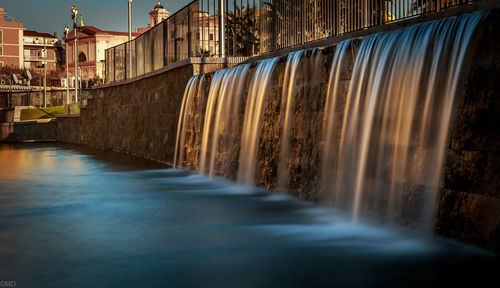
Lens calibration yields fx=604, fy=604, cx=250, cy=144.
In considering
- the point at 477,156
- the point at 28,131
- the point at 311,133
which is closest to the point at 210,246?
the point at 477,156

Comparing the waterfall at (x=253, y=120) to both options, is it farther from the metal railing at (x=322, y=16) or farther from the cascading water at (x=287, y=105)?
the metal railing at (x=322, y=16)

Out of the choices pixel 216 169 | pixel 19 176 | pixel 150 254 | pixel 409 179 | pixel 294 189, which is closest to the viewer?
pixel 150 254

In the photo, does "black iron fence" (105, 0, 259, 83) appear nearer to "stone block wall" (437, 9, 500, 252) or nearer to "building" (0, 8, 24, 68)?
"stone block wall" (437, 9, 500, 252)

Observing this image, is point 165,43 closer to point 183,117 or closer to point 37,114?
point 183,117

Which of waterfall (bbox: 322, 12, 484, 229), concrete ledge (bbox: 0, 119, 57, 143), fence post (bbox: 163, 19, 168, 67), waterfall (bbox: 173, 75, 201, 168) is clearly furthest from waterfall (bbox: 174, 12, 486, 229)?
concrete ledge (bbox: 0, 119, 57, 143)

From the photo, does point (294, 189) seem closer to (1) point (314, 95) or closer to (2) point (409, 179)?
(1) point (314, 95)

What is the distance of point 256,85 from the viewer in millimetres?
10969

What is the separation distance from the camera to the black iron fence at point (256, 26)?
952cm

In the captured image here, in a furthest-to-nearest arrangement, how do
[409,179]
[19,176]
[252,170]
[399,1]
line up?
1. [19,176]
2. [252,170]
3. [399,1]
4. [409,179]

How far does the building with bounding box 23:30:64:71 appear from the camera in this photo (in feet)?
414

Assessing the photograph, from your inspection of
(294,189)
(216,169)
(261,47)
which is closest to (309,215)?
(294,189)

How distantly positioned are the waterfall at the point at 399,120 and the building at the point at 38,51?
411 ft

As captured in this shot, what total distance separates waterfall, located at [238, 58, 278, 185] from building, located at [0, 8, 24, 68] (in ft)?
381

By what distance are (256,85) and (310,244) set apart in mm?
5272
